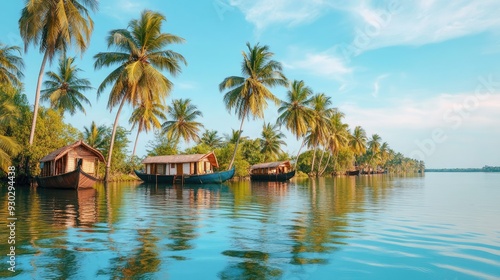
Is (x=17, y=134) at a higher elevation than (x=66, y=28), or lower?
lower

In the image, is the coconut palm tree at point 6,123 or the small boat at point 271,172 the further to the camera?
the small boat at point 271,172

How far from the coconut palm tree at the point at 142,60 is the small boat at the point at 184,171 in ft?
25.7

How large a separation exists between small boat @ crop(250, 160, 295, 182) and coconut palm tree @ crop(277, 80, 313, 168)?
16.8 feet

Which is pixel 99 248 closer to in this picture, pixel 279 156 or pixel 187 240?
pixel 187 240

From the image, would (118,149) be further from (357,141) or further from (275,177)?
(357,141)

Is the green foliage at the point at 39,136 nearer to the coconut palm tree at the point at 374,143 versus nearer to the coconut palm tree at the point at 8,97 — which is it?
the coconut palm tree at the point at 8,97

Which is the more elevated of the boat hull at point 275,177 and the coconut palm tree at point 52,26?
the coconut palm tree at point 52,26

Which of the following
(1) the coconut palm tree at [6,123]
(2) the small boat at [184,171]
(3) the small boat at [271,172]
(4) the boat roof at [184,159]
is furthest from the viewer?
(3) the small boat at [271,172]

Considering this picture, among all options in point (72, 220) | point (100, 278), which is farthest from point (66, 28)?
point (100, 278)

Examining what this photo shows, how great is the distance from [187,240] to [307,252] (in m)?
2.61

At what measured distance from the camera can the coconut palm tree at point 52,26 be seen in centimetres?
2208

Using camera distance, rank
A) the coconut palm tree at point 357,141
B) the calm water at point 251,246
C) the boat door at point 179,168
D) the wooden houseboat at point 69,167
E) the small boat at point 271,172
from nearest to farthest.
→ the calm water at point 251,246
the wooden houseboat at point 69,167
the boat door at point 179,168
the small boat at point 271,172
the coconut palm tree at point 357,141

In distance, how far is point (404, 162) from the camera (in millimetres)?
146625

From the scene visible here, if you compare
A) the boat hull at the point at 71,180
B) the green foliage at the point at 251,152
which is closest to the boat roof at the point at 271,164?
the green foliage at the point at 251,152
